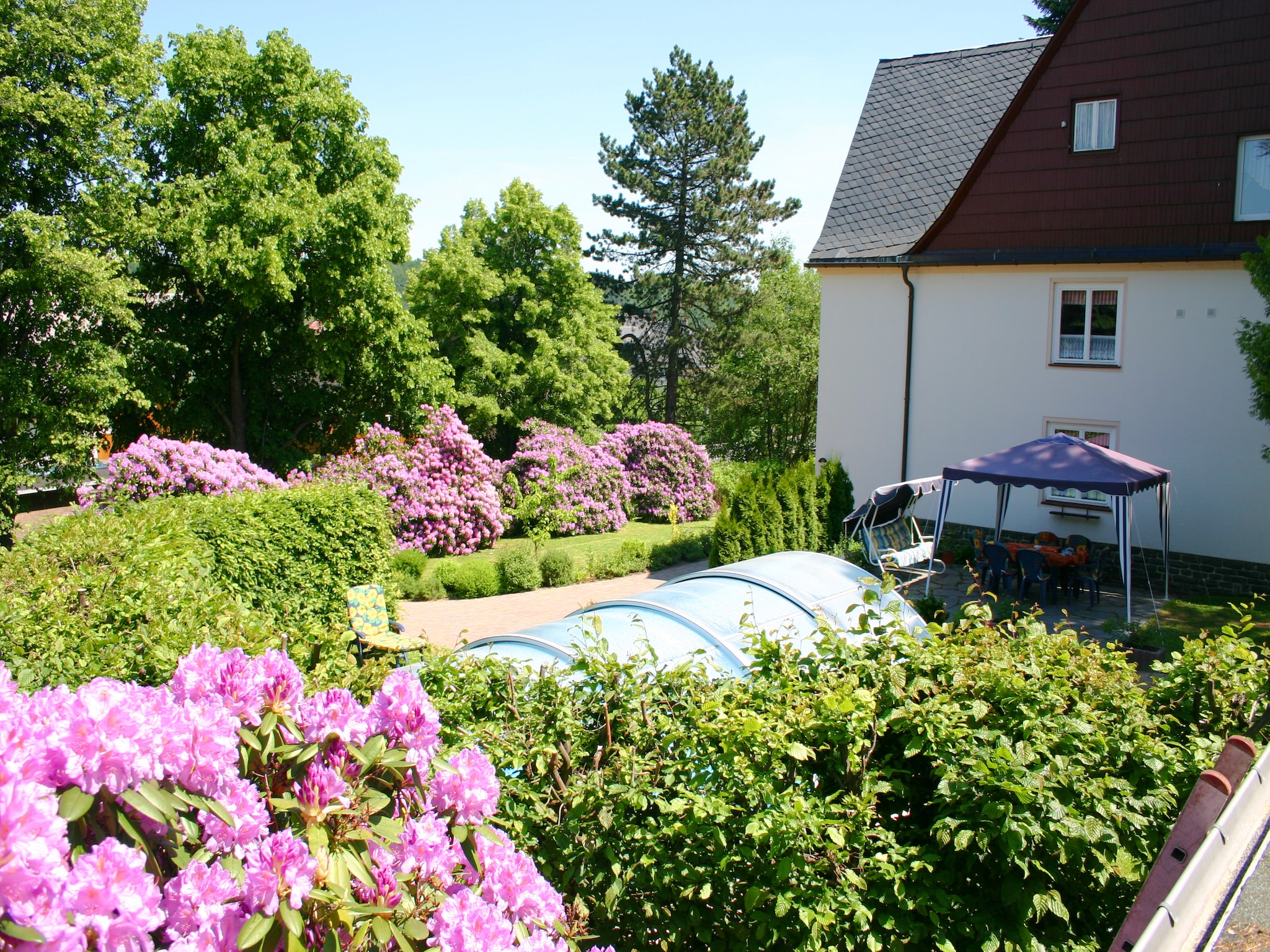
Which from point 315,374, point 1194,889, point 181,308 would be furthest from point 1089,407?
point 181,308

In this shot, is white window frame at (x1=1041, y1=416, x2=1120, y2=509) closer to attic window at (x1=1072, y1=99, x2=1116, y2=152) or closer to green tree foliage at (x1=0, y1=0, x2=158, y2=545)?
attic window at (x1=1072, y1=99, x2=1116, y2=152)

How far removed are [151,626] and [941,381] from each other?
1549cm

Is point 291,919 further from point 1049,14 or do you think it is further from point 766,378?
point 1049,14

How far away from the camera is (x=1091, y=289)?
16.7 m

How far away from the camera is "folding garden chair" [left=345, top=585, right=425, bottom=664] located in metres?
10.8

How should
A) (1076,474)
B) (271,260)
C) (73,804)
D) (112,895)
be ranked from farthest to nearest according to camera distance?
1. (271,260)
2. (1076,474)
3. (73,804)
4. (112,895)

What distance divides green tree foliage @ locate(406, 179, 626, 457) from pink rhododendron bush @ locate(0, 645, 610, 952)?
2577 cm

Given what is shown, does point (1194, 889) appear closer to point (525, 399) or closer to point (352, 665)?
point (352, 665)

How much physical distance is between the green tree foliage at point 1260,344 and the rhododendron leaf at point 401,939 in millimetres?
14113

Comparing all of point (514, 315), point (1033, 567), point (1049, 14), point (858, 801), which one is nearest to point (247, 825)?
point (858, 801)

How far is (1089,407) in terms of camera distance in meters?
16.5

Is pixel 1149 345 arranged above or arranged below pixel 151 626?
above

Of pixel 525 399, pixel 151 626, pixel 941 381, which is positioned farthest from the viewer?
pixel 525 399

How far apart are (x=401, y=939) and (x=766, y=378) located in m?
34.0
